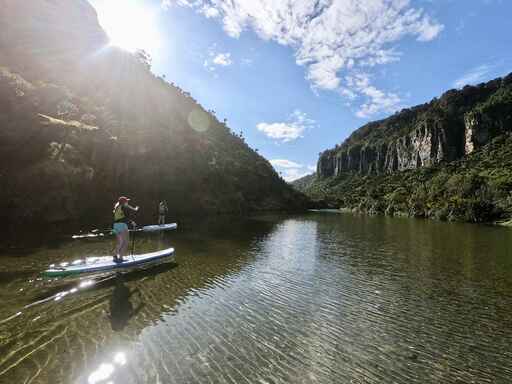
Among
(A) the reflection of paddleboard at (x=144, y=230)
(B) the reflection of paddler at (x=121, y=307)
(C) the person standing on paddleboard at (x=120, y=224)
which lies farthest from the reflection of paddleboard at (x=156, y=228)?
(B) the reflection of paddler at (x=121, y=307)

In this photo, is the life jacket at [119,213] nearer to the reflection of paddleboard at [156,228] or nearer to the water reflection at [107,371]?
the water reflection at [107,371]

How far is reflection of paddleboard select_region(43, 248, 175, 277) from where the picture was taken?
16.4 metres

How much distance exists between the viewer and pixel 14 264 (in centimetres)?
1959

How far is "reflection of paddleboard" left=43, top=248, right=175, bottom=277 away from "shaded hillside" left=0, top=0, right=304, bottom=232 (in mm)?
31609

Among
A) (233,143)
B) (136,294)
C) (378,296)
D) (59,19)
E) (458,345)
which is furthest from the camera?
(233,143)

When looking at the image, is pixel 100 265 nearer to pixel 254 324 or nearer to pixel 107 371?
pixel 107 371

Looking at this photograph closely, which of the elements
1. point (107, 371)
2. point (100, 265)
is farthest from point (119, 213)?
point (107, 371)

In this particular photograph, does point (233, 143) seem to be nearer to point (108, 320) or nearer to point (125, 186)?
point (125, 186)

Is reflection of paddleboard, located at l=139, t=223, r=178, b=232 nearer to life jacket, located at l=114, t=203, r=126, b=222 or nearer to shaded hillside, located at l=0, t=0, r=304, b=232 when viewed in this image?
shaded hillside, located at l=0, t=0, r=304, b=232

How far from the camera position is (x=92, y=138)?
59.5 meters

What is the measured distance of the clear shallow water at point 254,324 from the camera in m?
8.79

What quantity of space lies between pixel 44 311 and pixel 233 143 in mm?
165844

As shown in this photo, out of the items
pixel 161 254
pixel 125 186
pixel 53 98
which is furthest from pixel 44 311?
pixel 53 98

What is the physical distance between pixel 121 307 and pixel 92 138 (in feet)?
182
